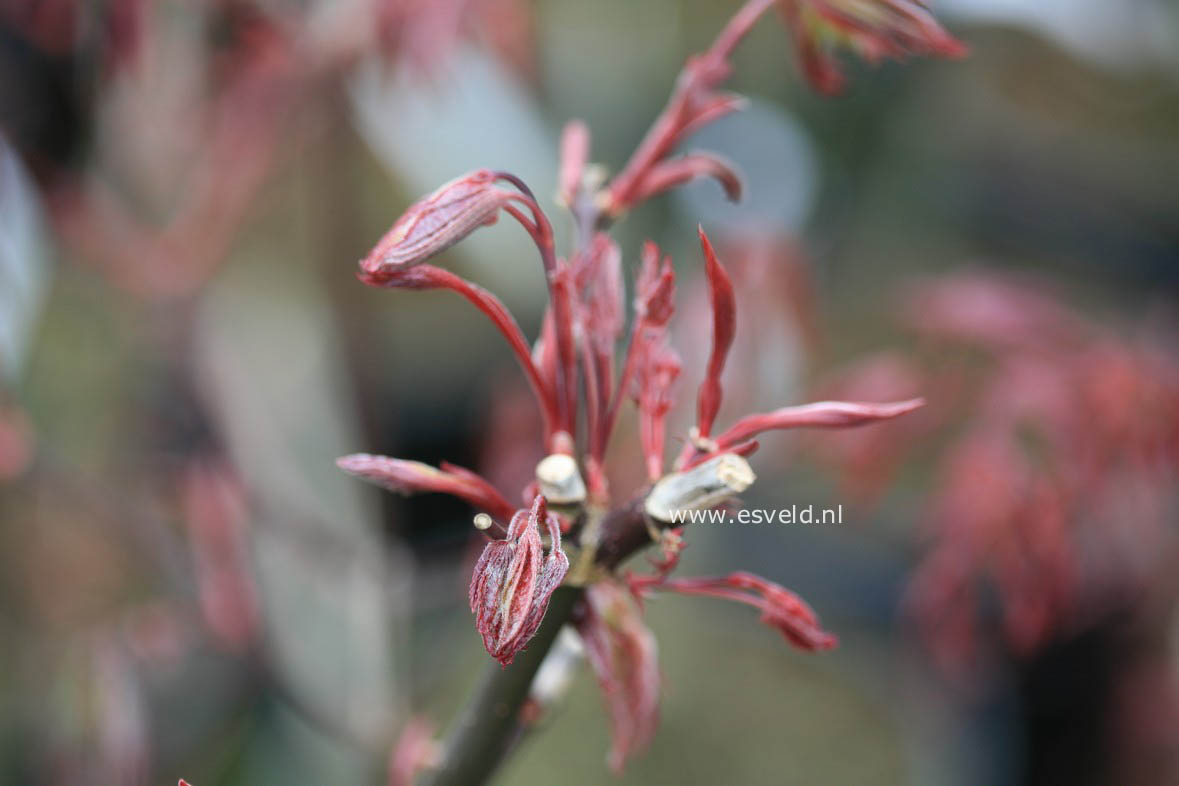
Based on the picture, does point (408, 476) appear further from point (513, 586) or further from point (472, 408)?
point (472, 408)

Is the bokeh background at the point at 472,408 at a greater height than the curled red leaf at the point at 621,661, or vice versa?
the curled red leaf at the point at 621,661

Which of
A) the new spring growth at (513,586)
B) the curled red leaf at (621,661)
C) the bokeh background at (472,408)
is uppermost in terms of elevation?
the new spring growth at (513,586)

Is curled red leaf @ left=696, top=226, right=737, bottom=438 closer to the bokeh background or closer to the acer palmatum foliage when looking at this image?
the acer palmatum foliage

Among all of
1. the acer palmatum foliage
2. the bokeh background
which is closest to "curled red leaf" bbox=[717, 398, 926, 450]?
the acer palmatum foliage

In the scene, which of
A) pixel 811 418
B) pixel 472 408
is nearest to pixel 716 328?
pixel 811 418

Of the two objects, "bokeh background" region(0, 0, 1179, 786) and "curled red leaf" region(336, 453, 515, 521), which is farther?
"bokeh background" region(0, 0, 1179, 786)

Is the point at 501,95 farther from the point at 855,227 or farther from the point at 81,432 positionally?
the point at 855,227

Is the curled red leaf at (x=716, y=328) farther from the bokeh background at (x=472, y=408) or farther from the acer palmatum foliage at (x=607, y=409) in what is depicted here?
the bokeh background at (x=472, y=408)

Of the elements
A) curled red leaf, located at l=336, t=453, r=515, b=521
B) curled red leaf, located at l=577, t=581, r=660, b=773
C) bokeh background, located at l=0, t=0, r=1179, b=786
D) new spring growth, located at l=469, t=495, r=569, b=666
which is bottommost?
bokeh background, located at l=0, t=0, r=1179, b=786

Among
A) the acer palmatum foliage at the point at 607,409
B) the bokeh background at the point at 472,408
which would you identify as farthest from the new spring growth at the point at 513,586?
the bokeh background at the point at 472,408
